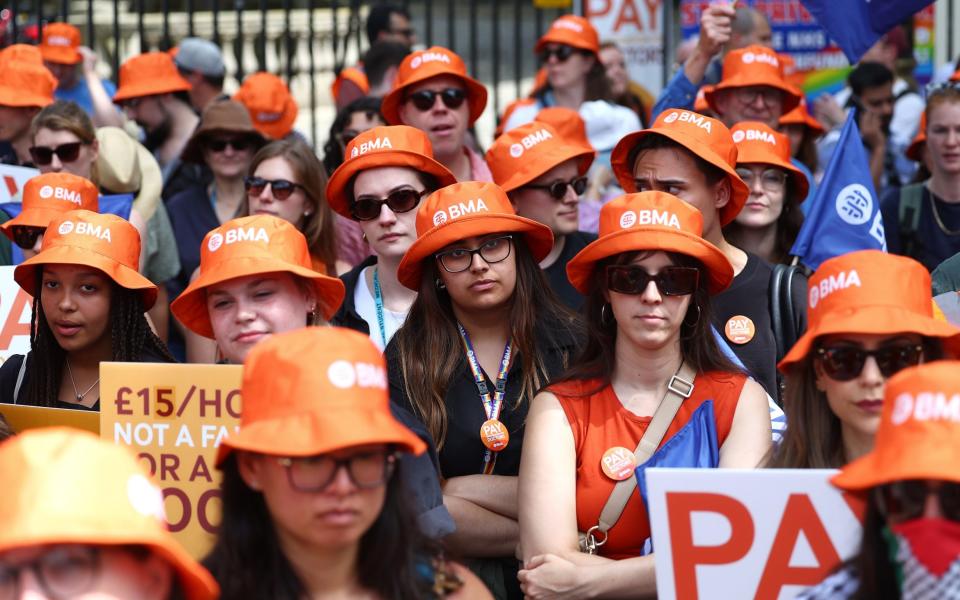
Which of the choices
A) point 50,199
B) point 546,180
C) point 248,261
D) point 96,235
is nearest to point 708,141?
point 546,180

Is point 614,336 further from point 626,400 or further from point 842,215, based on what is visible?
point 842,215

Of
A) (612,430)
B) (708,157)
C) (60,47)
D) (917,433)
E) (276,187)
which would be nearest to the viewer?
(917,433)

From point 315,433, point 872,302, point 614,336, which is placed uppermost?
point 614,336

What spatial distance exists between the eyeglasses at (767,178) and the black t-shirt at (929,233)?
1.08 metres

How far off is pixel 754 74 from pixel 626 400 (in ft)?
11.6

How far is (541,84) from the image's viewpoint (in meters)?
10.1

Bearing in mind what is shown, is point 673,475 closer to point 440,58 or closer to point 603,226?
point 603,226

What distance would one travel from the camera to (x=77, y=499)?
2984mm

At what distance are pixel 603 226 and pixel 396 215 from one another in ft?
4.73

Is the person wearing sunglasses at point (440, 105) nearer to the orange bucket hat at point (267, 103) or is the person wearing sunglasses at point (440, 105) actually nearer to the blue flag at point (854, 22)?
the blue flag at point (854, 22)

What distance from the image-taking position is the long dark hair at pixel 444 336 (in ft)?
17.8

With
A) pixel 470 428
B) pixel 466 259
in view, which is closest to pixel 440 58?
pixel 466 259

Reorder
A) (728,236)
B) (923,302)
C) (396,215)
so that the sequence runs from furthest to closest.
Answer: (728,236) → (396,215) → (923,302)

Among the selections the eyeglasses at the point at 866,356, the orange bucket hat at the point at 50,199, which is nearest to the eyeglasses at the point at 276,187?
the orange bucket hat at the point at 50,199
